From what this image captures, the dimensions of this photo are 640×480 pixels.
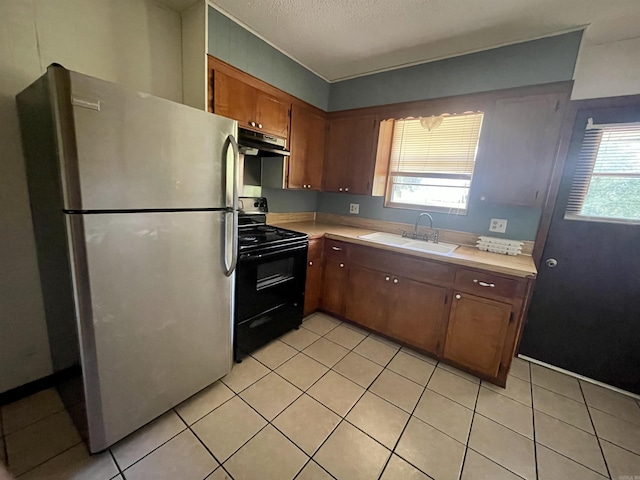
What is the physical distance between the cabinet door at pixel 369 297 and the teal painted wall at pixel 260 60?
1.88m

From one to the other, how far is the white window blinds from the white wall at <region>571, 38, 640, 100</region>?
→ 667 mm

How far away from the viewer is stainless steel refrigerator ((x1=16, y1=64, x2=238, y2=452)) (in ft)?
3.47

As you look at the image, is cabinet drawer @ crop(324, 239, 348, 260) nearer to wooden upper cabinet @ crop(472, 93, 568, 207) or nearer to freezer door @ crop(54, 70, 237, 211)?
wooden upper cabinet @ crop(472, 93, 568, 207)

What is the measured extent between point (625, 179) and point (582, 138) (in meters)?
0.40

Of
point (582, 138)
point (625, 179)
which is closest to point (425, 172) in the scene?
point (582, 138)

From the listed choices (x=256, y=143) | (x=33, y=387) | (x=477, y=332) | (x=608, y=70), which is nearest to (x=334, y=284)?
(x=477, y=332)

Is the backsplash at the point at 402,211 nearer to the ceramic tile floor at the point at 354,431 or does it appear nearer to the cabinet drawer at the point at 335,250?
the cabinet drawer at the point at 335,250

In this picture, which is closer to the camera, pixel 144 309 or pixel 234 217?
pixel 144 309

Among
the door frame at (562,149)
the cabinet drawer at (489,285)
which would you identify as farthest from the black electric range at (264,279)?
the door frame at (562,149)

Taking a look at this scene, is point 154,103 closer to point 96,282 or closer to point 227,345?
point 96,282

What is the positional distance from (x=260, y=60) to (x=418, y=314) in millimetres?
2536

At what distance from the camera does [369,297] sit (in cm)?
247

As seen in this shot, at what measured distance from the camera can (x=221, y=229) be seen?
1.56m

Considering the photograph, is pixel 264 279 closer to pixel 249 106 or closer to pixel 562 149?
pixel 249 106
